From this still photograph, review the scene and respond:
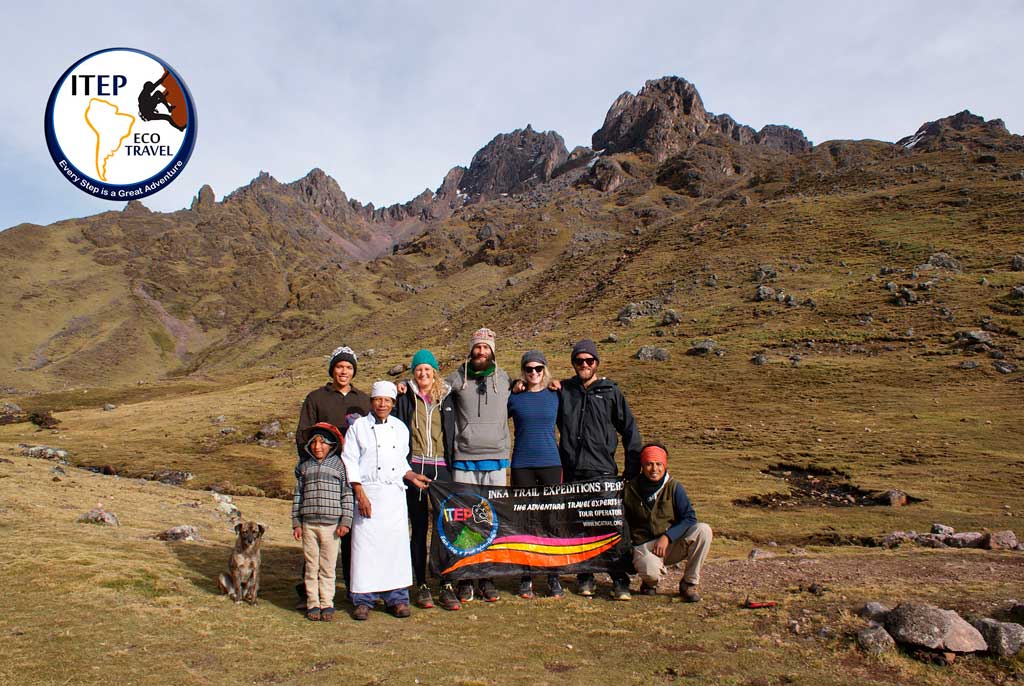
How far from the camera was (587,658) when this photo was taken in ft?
25.5

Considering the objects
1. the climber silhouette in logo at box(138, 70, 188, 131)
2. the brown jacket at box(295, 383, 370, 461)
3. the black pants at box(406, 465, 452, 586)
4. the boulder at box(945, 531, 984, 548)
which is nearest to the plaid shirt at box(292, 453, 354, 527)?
the brown jacket at box(295, 383, 370, 461)

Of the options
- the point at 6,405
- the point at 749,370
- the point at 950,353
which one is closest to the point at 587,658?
the point at 749,370

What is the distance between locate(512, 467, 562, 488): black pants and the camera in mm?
10328

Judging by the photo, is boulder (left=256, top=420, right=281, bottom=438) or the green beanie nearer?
the green beanie

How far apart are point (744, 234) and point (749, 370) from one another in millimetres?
46228

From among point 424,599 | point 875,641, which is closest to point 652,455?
point 875,641

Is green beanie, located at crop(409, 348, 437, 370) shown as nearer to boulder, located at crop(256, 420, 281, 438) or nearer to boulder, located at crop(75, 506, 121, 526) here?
boulder, located at crop(75, 506, 121, 526)

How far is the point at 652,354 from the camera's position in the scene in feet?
188

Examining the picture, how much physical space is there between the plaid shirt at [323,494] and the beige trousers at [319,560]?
138 mm

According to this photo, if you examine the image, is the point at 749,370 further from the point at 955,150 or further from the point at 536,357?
the point at 955,150

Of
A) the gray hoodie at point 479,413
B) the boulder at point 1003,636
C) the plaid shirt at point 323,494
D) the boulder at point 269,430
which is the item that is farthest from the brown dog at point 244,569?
the boulder at point 269,430

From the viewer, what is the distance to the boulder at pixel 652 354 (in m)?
56.5

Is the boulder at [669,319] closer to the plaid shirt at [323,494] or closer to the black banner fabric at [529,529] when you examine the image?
the black banner fabric at [529,529]

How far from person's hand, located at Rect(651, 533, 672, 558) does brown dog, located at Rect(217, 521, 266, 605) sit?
650cm
